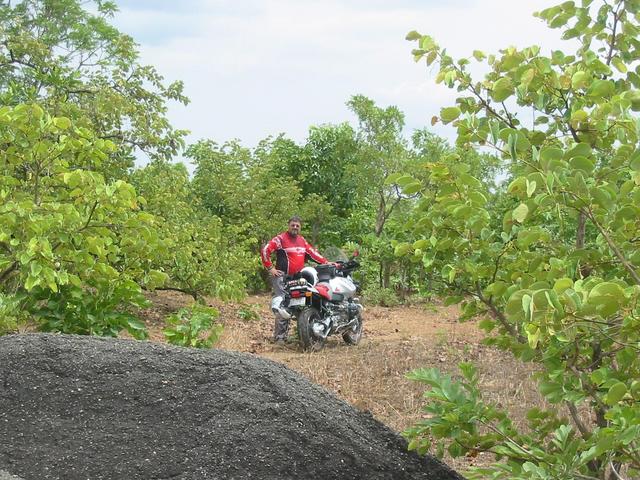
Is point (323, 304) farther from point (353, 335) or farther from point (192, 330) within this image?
point (192, 330)

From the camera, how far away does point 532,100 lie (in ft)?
10.5

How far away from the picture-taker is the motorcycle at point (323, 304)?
9.71 metres

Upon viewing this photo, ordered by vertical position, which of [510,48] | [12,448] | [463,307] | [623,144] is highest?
[510,48]

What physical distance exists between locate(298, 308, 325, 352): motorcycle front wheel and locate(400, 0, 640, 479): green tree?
5.95 meters

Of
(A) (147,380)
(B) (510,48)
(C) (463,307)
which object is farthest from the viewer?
(A) (147,380)

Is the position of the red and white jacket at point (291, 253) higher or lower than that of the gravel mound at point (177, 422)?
higher

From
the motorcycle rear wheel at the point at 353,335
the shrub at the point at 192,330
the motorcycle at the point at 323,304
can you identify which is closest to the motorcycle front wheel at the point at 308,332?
the motorcycle at the point at 323,304

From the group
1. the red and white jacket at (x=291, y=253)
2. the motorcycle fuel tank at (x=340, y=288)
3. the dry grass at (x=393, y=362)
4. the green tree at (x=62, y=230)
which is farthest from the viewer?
the red and white jacket at (x=291, y=253)

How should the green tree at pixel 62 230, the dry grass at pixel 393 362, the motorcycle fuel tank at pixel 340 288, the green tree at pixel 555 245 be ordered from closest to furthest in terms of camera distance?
the green tree at pixel 555 245
the green tree at pixel 62 230
the dry grass at pixel 393 362
the motorcycle fuel tank at pixel 340 288

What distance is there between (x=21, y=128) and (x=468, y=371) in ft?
12.7

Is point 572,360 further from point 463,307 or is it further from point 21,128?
point 21,128

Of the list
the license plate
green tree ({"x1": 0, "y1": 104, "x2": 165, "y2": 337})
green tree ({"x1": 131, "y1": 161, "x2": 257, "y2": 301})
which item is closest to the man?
the license plate

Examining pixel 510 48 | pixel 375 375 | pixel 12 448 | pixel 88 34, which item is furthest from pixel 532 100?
pixel 88 34

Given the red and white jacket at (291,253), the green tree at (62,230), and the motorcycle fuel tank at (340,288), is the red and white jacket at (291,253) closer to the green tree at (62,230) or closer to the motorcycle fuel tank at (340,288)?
the motorcycle fuel tank at (340,288)
